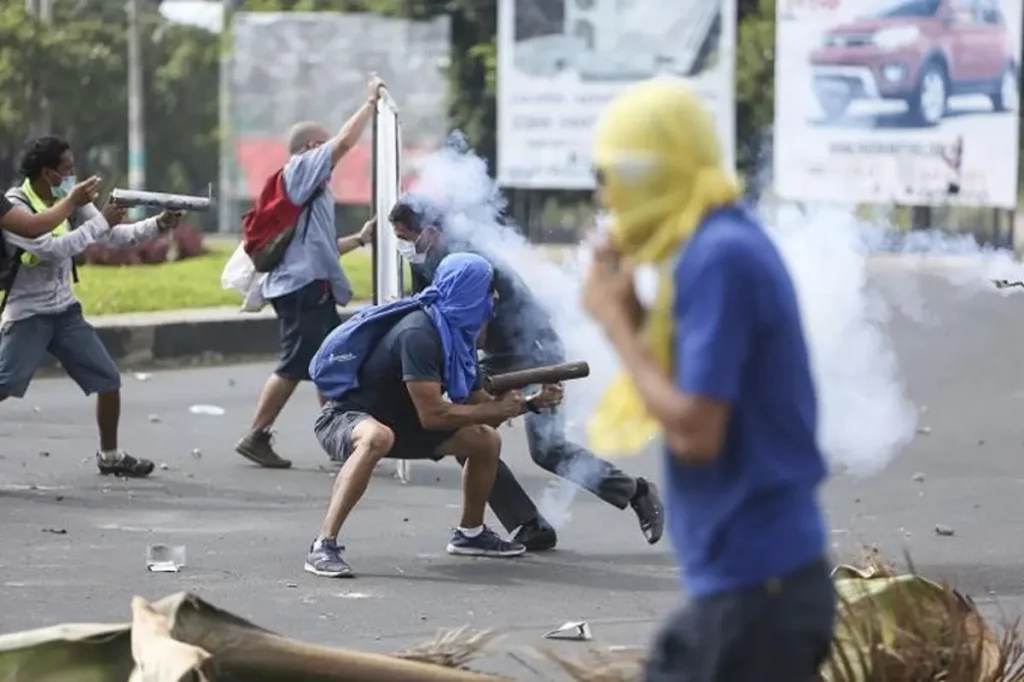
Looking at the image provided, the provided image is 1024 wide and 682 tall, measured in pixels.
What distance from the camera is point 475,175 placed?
9.05 metres

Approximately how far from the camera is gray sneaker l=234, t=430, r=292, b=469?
1045 centimetres

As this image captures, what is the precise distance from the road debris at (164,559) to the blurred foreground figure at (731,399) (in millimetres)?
4412

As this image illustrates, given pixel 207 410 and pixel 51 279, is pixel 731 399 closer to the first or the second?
pixel 51 279

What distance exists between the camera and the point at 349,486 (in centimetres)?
749

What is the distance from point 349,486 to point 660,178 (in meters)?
4.12

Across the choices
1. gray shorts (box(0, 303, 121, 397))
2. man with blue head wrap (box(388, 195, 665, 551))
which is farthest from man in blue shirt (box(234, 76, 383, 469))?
man with blue head wrap (box(388, 195, 665, 551))

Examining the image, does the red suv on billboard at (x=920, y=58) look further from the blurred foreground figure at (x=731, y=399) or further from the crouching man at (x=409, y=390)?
the blurred foreground figure at (x=731, y=399)

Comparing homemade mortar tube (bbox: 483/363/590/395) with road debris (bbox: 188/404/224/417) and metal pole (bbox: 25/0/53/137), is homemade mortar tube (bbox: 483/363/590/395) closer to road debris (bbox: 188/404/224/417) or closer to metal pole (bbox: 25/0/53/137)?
road debris (bbox: 188/404/224/417)

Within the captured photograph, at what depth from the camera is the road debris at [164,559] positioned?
7719 millimetres

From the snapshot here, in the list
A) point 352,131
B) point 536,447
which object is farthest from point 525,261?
point 536,447

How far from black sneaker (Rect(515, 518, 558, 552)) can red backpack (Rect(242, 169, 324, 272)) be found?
257 centimetres

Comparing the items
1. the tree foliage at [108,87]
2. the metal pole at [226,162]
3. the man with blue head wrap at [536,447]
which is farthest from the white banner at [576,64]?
the man with blue head wrap at [536,447]

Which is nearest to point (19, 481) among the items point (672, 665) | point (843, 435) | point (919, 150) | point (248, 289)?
point (248, 289)

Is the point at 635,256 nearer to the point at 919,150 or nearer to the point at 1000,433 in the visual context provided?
the point at 1000,433
